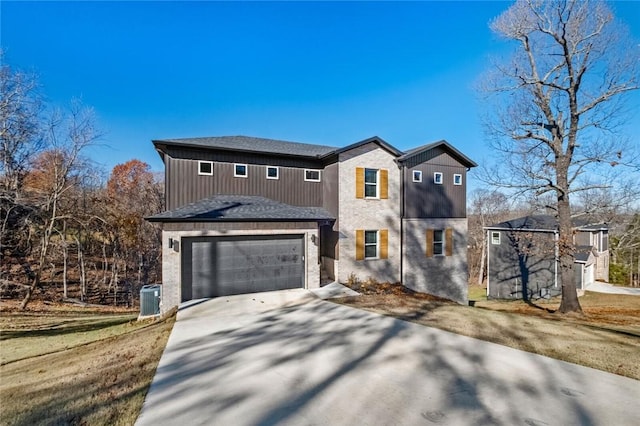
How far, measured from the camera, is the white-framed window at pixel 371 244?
14188mm

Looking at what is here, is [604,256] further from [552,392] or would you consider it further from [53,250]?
[53,250]

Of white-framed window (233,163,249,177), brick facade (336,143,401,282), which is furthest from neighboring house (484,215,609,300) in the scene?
white-framed window (233,163,249,177)

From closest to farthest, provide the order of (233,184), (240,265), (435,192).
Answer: (240,265) < (233,184) < (435,192)

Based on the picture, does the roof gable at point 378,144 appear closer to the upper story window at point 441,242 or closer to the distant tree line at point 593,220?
the upper story window at point 441,242

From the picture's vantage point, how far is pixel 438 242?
15898mm

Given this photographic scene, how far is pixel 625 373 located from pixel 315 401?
4.93m

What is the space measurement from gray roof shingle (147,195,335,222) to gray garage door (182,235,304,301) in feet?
2.69

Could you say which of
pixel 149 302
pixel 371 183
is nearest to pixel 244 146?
pixel 371 183

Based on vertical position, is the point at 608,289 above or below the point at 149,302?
below

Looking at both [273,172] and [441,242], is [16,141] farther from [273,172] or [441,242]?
[441,242]

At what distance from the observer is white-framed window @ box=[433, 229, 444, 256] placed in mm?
15797

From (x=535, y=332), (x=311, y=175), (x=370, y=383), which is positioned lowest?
(x=535, y=332)

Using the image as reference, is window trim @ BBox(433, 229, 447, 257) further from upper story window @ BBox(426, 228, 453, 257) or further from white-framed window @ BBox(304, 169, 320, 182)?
white-framed window @ BBox(304, 169, 320, 182)

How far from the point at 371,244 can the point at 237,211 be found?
6392 millimetres
